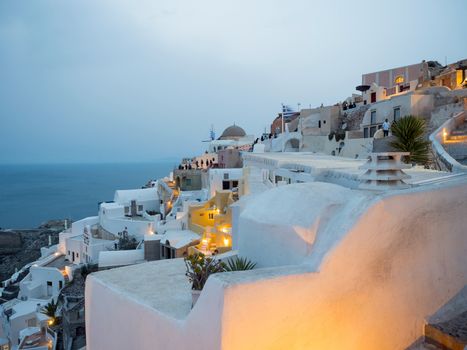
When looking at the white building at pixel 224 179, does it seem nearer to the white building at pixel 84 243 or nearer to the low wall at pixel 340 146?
the low wall at pixel 340 146

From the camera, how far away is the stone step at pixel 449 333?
5.12 meters

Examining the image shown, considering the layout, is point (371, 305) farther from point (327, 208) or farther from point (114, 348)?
point (114, 348)

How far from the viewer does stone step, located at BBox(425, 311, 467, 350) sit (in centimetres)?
512

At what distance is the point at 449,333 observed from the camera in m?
5.32

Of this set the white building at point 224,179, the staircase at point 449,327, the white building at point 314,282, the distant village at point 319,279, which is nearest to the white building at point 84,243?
the white building at point 224,179

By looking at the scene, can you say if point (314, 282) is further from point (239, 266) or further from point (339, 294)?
point (239, 266)

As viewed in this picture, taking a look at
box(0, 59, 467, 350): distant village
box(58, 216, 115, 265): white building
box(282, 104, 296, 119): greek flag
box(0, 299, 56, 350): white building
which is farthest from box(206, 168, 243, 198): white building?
box(0, 59, 467, 350): distant village

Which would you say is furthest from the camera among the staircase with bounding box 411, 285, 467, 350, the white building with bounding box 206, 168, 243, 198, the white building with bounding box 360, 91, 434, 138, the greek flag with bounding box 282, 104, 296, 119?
the greek flag with bounding box 282, 104, 296, 119

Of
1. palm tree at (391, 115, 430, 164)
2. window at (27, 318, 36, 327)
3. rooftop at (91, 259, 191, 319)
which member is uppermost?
palm tree at (391, 115, 430, 164)

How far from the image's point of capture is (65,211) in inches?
2832

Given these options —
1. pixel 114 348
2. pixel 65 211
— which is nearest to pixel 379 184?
pixel 114 348

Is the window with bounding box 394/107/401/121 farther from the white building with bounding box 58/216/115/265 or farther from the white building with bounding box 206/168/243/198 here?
the white building with bounding box 58/216/115/265

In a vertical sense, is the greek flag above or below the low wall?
above

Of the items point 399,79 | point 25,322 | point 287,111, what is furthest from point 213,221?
point 399,79
